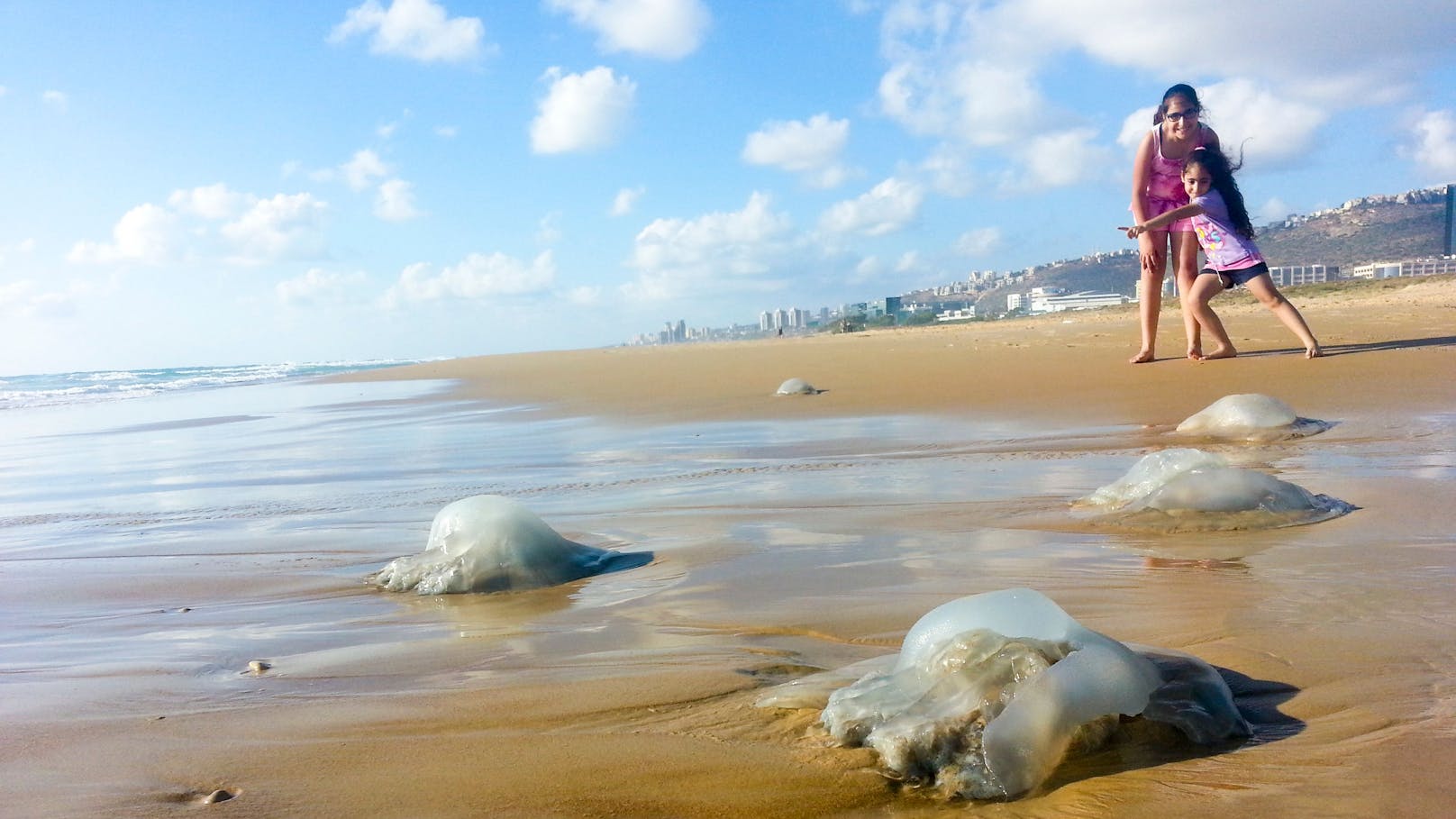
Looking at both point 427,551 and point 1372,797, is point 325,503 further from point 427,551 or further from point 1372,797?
point 1372,797

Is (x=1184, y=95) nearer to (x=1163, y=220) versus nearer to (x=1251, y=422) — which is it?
(x=1163, y=220)

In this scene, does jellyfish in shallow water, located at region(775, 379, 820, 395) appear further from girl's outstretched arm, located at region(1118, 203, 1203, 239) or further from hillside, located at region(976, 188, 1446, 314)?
hillside, located at region(976, 188, 1446, 314)

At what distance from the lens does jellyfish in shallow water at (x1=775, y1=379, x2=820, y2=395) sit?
9.86 metres

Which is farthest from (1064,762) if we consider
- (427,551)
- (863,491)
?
(863,491)

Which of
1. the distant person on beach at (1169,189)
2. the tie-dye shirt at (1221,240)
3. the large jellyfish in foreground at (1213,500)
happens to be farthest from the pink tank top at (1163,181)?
the large jellyfish in foreground at (1213,500)

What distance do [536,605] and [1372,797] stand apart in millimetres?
2196

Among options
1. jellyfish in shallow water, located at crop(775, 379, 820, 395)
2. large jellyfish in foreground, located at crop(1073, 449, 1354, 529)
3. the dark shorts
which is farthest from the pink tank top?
large jellyfish in foreground, located at crop(1073, 449, 1354, 529)

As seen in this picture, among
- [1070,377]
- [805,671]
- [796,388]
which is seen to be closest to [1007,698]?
[805,671]

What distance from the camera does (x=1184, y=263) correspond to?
824cm

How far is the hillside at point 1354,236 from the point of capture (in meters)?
34.2

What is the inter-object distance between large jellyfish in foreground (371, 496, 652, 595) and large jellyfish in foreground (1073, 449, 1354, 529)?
1.71 metres

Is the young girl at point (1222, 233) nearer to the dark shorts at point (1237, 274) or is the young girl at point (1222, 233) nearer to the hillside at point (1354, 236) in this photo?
the dark shorts at point (1237, 274)

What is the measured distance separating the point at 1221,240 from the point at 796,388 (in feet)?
12.9

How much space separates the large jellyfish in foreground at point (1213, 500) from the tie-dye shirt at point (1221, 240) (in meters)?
4.98
